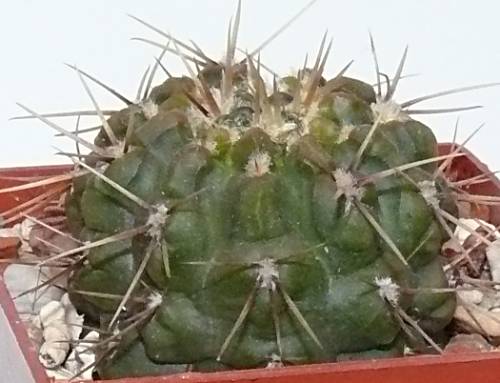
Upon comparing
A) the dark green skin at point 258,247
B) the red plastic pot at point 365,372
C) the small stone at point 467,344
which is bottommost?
the small stone at point 467,344

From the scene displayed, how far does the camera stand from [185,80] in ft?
2.68

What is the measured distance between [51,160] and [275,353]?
0.59 meters

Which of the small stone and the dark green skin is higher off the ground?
the dark green skin

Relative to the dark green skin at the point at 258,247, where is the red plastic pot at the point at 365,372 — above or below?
below

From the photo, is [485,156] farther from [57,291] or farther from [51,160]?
[57,291]

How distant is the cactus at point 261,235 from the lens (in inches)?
27.9

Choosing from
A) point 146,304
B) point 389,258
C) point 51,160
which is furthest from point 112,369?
point 51,160

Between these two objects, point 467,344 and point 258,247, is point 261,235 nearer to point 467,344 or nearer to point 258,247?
point 258,247

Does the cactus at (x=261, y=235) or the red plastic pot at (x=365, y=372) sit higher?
the cactus at (x=261, y=235)

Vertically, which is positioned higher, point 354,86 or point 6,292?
point 354,86

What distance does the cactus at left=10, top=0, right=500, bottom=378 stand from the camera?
71 cm

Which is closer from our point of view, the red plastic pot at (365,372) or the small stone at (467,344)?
the red plastic pot at (365,372)

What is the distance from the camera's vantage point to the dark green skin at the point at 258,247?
708 millimetres

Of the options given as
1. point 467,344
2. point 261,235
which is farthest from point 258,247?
point 467,344
